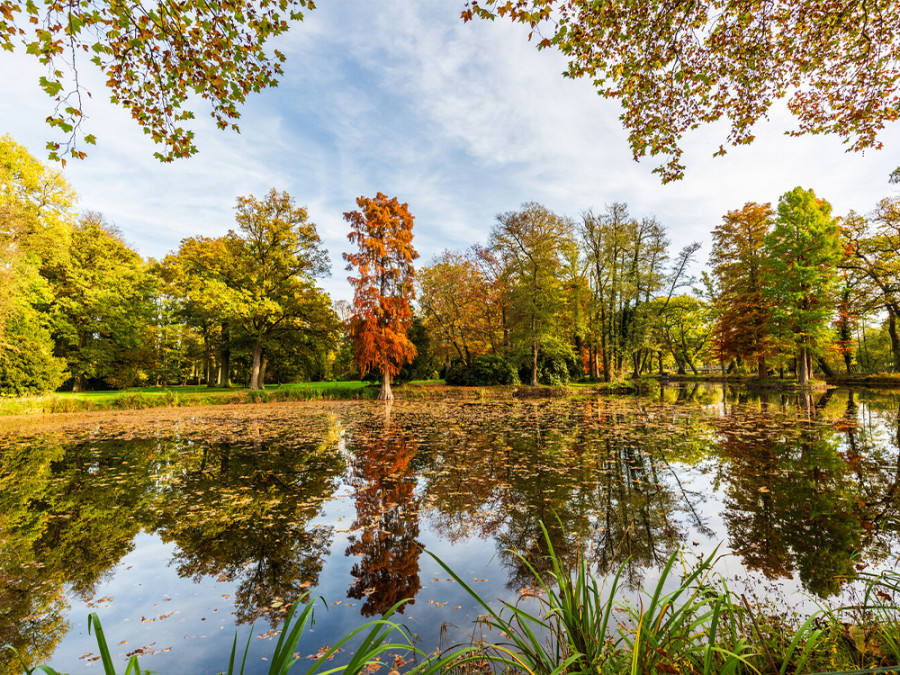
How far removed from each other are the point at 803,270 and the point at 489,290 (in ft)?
64.3

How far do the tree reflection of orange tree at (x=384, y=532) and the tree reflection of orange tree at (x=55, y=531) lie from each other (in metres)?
2.27

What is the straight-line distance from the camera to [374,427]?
1226cm

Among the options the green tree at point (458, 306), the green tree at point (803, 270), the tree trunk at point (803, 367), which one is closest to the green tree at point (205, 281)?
the green tree at point (458, 306)

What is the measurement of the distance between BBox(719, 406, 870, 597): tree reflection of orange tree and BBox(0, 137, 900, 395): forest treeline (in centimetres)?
1658

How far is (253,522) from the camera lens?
4.77 m

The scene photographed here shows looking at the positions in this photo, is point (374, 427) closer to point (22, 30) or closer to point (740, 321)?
point (22, 30)

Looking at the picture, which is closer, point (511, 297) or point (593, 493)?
point (593, 493)

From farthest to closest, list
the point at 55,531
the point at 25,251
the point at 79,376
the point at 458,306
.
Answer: the point at 458,306 < the point at 79,376 < the point at 25,251 < the point at 55,531

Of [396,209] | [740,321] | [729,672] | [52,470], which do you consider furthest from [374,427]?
[740,321]

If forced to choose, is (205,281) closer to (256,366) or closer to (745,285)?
(256,366)

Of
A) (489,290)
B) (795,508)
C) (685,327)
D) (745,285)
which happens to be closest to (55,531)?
(795,508)

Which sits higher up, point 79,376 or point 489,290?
point 489,290

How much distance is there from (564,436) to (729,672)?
867 centimetres

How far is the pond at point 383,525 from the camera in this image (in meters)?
3.00
